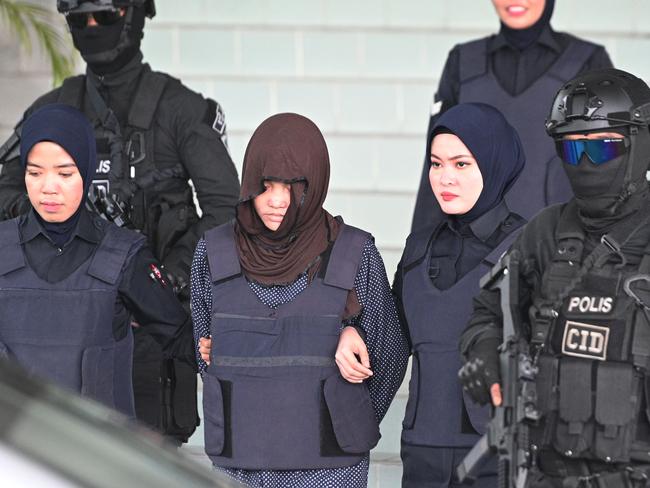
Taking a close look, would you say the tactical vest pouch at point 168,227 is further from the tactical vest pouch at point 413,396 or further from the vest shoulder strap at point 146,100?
the tactical vest pouch at point 413,396

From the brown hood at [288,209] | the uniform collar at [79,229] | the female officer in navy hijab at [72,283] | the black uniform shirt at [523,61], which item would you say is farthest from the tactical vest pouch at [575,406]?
the black uniform shirt at [523,61]

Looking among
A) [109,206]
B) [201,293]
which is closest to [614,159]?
[201,293]

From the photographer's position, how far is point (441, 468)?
4254 mm

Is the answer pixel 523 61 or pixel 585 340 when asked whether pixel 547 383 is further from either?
pixel 523 61

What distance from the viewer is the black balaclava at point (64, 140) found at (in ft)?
15.4

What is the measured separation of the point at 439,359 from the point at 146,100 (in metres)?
1.59

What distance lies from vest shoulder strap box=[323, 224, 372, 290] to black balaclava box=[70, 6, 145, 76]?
1349mm

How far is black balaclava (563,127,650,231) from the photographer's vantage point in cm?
371

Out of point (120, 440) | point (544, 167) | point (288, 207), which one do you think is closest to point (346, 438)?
point (288, 207)

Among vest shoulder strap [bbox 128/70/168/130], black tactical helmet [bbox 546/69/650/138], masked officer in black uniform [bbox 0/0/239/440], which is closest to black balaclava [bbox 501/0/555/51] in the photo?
masked officer in black uniform [bbox 0/0/239/440]

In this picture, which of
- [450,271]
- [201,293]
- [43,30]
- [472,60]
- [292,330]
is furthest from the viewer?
[43,30]

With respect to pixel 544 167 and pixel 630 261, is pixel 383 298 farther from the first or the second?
pixel 544 167

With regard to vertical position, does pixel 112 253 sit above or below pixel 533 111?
below

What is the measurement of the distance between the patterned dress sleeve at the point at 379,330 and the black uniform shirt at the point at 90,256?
699 mm
